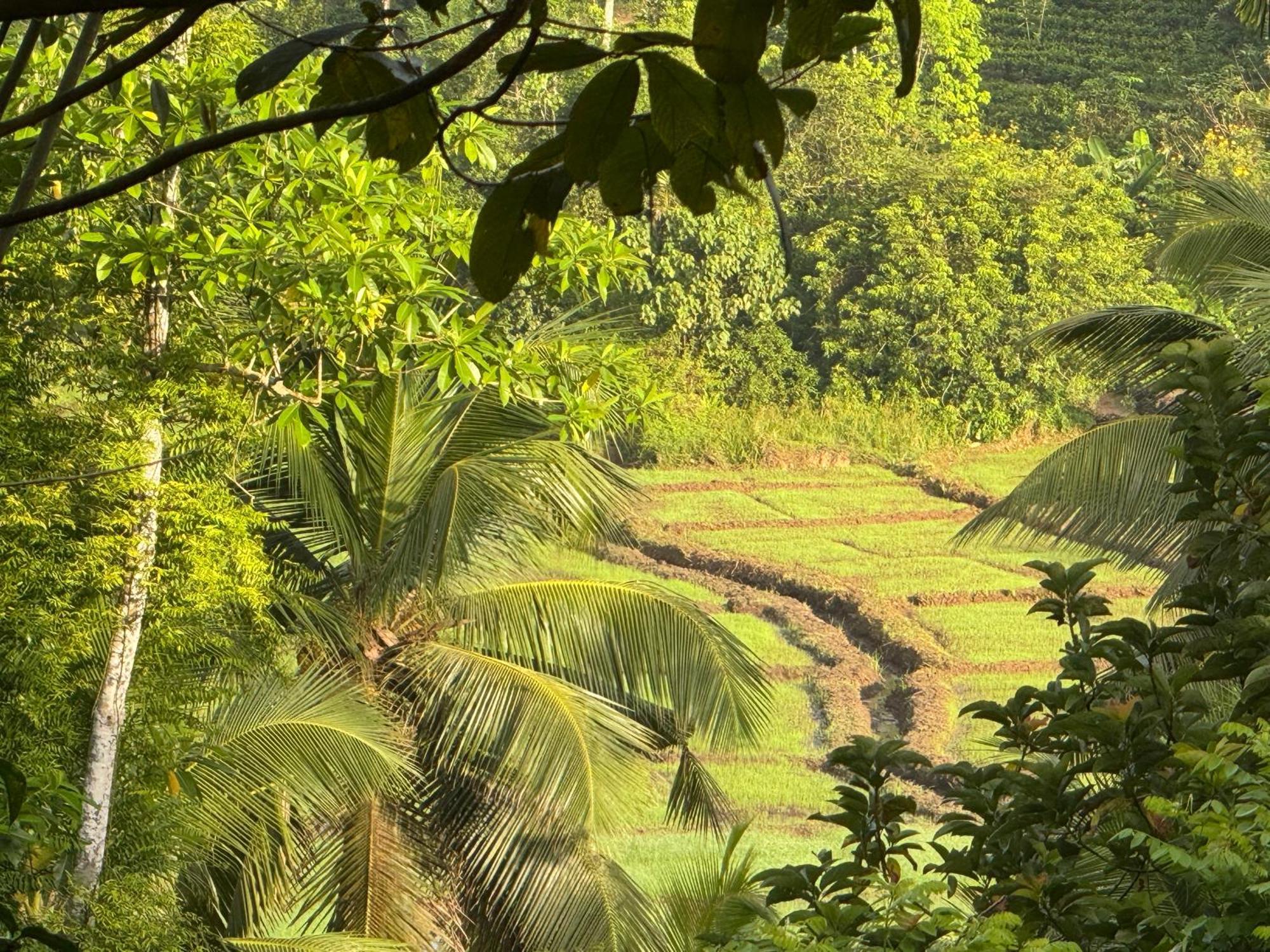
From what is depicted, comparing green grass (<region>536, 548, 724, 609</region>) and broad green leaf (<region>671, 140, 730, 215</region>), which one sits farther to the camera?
green grass (<region>536, 548, 724, 609</region>)

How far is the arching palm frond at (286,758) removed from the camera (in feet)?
14.7

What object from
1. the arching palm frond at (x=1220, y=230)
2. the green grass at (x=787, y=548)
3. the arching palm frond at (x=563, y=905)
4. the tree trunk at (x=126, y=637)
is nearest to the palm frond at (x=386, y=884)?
the arching palm frond at (x=563, y=905)

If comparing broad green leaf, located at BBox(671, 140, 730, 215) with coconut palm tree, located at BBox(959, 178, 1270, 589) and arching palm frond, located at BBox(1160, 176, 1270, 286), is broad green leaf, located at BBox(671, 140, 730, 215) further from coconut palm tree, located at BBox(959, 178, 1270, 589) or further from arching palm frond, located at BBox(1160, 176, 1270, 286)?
arching palm frond, located at BBox(1160, 176, 1270, 286)

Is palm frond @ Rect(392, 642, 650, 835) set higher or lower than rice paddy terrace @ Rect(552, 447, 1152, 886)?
higher

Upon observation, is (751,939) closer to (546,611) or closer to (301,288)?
(301,288)

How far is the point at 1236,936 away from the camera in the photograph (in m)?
1.14

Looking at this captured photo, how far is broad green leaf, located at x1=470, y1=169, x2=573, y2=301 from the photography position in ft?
2.07

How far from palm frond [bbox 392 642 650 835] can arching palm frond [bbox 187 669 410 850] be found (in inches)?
15.1

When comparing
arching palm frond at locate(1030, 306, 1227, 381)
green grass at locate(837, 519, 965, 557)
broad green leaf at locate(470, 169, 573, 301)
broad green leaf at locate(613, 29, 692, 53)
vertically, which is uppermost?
broad green leaf at locate(613, 29, 692, 53)

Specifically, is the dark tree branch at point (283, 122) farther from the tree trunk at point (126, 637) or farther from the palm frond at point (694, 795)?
the palm frond at point (694, 795)

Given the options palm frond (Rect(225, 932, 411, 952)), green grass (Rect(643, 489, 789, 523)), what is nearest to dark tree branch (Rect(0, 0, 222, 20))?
palm frond (Rect(225, 932, 411, 952))

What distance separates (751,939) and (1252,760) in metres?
0.50

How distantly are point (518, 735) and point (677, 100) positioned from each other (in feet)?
15.5

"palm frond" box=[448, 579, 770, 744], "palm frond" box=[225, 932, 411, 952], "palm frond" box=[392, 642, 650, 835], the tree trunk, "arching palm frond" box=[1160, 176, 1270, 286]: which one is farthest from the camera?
"arching palm frond" box=[1160, 176, 1270, 286]
